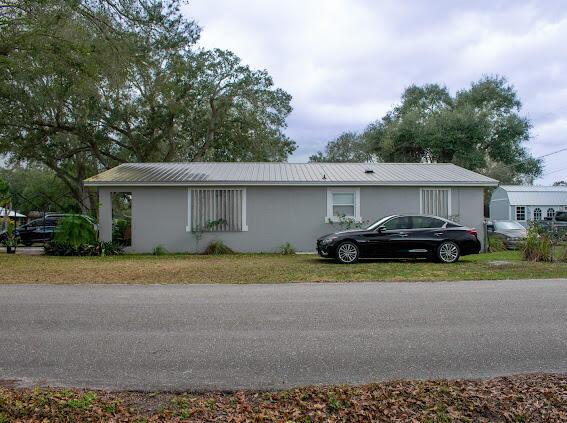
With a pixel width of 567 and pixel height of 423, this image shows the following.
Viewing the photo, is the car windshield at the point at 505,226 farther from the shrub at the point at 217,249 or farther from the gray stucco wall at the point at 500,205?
the gray stucco wall at the point at 500,205

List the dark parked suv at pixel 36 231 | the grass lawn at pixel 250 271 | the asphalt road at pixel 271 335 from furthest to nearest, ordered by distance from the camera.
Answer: the dark parked suv at pixel 36 231 < the grass lawn at pixel 250 271 < the asphalt road at pixel 271 335

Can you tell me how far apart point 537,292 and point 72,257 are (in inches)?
546

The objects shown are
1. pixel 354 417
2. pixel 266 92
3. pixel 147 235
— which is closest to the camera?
pixel 354 417

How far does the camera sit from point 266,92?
33.9m

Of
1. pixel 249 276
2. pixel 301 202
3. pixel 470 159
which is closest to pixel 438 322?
pixel 249 276

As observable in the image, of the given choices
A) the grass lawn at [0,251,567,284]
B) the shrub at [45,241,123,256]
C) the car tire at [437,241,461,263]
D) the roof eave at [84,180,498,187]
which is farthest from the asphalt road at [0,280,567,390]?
the roof eave at [84,180,498,187]

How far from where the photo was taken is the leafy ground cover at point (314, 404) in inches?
148

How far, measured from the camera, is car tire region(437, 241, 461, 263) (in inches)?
576

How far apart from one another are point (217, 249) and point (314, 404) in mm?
14460

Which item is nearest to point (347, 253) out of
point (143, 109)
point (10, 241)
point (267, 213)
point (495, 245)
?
point (267, 213)

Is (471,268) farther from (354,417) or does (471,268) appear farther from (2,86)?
(2,86)

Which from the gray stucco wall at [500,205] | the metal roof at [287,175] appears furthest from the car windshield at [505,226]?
the gray stucco wall at [500,205]

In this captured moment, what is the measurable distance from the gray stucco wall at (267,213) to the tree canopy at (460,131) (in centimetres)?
1868

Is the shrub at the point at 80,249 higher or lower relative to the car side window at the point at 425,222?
lower
